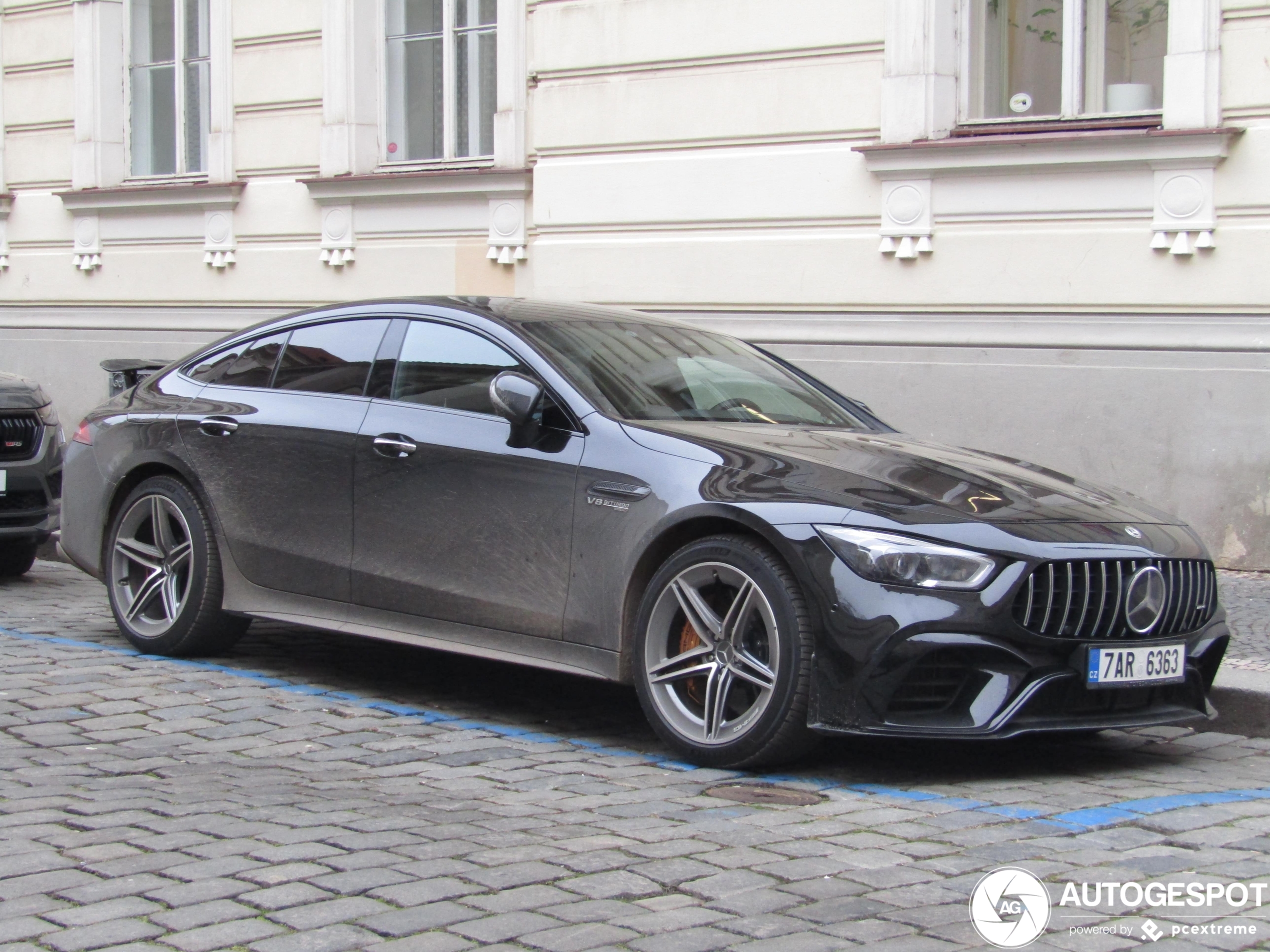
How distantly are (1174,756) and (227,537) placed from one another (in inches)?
144

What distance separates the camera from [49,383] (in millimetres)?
15461

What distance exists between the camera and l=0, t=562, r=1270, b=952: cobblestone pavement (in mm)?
3500

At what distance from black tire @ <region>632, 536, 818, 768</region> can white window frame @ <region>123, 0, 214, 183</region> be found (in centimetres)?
1042

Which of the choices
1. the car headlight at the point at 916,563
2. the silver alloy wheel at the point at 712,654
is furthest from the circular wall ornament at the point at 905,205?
the car headlight at the point at 916,563

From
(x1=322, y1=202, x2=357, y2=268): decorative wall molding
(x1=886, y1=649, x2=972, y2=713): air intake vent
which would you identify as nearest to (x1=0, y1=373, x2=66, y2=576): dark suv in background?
(x1=322, y1=202, x2=357, y2=268): decorative wall molding

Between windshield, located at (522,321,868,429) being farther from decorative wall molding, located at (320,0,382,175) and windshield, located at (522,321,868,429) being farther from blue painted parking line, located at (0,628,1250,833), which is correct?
decorative wall molding, located at (320,0,382,175)

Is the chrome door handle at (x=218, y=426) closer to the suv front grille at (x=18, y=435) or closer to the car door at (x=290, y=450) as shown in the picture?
the car door at (x=290, y=450)

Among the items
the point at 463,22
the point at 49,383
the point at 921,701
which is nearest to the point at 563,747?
the point at 921,701

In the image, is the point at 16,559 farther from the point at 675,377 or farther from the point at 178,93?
the point at 178,93

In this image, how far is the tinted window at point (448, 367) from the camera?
5.92m

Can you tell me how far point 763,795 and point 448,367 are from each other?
84.7 inches

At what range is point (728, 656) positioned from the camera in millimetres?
5051

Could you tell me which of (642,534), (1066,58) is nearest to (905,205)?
(1066,58)

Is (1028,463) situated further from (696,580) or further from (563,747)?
(563,747)
